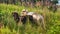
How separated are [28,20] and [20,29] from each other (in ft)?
2.66

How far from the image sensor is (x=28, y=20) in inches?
Result: 293

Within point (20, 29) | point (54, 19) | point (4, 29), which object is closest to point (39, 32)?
point (20, 29)

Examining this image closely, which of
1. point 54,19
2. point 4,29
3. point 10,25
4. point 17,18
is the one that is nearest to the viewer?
point 4,29

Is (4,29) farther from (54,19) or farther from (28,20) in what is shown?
(54,19)

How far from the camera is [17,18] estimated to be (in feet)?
25.0

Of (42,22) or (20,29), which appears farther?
(42,22)

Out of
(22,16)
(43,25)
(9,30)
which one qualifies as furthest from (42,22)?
(9,30)

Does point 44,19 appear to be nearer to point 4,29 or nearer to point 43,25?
point 43,25

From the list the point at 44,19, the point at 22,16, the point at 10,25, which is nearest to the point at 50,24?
the point at 44,19

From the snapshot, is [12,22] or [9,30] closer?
[9,30]

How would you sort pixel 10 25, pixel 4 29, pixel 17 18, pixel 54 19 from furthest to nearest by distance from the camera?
pixel 54 19
pixel 17 18
pixel 10 25
pixel 4 29

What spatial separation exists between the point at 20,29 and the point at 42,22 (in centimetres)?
101

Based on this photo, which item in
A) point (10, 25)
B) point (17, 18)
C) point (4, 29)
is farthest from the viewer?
point (17, 18)

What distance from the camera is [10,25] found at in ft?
23.0
